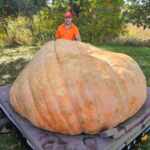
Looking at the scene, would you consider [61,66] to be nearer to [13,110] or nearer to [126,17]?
[13,110]

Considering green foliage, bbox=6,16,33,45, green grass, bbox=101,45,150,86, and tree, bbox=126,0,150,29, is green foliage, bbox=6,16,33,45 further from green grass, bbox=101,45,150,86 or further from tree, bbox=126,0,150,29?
green grass, bbox=101,45,150,86

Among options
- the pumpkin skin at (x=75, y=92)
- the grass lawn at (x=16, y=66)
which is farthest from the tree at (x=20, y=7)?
the pumpkin skin at (x=75, y=92)

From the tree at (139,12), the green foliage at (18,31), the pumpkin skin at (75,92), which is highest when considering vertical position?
the pumpkin skin at (75,92)

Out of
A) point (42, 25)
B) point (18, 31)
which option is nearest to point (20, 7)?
point (18, 31)

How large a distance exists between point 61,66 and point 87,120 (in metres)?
0.70

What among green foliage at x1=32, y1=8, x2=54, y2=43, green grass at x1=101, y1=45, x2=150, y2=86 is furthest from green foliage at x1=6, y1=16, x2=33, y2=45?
green grass at x1=101, y1=45, x2=150, y2=86

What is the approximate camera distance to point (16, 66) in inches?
346

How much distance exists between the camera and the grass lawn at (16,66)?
5.08m

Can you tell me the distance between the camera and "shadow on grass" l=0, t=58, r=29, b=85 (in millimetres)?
7811

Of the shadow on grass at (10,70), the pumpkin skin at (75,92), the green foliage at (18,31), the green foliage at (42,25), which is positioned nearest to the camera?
the pumpkin skin at (75,92)

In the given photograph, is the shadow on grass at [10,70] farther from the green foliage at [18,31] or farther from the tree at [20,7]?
the green foliage at [18,31]

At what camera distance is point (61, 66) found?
14.8 ft

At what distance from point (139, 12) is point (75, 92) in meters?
9.81

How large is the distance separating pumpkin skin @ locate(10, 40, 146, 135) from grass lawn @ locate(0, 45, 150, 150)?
21.0 inches
